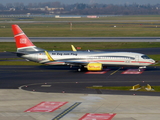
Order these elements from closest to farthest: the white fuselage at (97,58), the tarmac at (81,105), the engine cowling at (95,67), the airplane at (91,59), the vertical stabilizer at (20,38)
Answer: the tarmac at (81,105), the engine cowling at (95,67), the airplane at (91,59), the white fuselage at (97,58), the vertical stabilizer at (20,38)

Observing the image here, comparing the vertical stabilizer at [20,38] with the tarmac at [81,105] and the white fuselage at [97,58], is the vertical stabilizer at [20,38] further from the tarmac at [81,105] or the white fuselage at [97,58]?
the tarmac at [81,105]

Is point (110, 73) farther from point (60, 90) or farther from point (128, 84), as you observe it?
point (60, 90)

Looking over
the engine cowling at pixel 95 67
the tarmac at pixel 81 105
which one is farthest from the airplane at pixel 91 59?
the tarmac at pixel 81 105

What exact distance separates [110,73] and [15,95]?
22.3 metres

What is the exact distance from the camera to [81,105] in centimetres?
3847

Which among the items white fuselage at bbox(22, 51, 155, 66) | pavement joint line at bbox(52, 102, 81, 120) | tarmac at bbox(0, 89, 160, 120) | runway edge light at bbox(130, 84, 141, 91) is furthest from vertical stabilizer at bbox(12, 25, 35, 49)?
pavement joint line at bbox(52, 102, 81, 120)

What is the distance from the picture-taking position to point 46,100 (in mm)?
40969

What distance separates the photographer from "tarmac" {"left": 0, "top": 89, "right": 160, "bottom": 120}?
34.1 meters

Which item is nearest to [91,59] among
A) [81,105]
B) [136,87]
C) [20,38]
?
[20,38]

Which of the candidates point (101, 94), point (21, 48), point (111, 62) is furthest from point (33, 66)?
point (101, 94)

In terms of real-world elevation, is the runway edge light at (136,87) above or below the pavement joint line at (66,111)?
below

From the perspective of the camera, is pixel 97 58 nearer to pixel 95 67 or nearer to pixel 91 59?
pixel 91 59

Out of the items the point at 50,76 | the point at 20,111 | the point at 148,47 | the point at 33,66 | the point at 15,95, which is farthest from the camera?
the point at 148,47

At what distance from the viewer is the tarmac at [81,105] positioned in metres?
34.1
